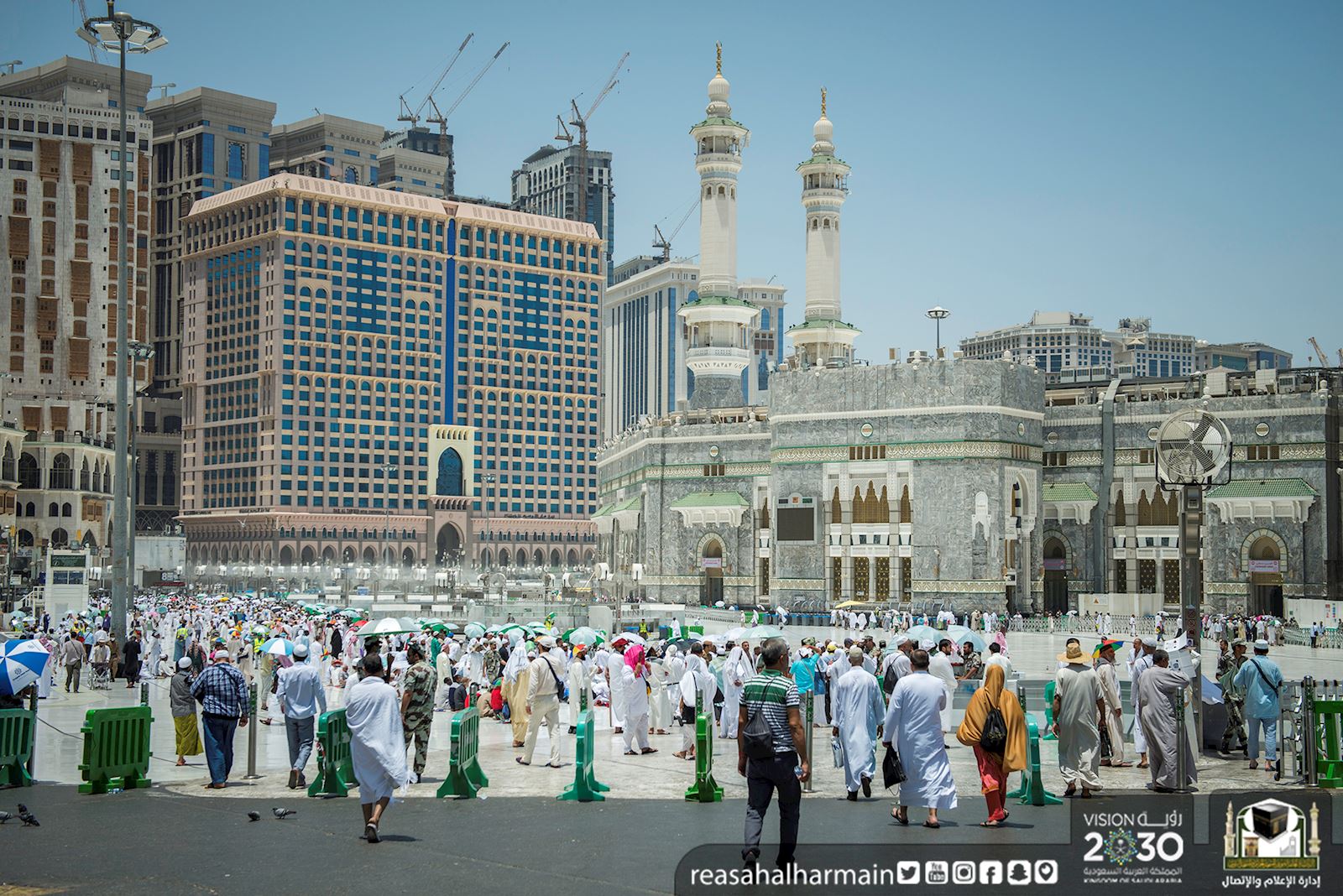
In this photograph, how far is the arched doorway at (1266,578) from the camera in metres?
56.2

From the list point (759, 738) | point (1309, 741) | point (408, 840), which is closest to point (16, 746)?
point (408, 840)

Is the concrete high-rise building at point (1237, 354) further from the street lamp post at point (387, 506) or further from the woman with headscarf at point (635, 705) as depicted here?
the woman with headscarf at point (635, 705)

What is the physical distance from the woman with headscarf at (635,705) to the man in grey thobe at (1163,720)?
6.75 m

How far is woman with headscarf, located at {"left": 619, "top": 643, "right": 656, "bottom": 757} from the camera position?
1891cm

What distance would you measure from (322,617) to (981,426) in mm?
28262

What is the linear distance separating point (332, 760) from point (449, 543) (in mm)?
130496

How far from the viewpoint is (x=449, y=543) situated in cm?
14338

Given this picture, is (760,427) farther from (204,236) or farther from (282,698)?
(204,236)

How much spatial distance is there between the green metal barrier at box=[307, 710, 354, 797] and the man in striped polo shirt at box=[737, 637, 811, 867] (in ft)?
18.1

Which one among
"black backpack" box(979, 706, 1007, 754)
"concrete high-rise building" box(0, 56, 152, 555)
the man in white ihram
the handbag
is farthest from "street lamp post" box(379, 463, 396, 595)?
"black backpack" box(979, 706, 1007, 754)

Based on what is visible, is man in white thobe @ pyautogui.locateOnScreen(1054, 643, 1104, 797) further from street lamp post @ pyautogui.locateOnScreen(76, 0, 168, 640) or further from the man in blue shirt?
street lamp post @ pyautogui.locateOnScreen(76, 0, 168, 640)

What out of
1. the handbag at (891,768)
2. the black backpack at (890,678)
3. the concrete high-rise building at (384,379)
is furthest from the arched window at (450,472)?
the handbag at (891,768)

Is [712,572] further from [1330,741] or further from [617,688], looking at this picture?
[1330,741]

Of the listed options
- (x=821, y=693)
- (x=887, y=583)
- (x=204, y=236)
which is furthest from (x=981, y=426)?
(x=204, y=236)
